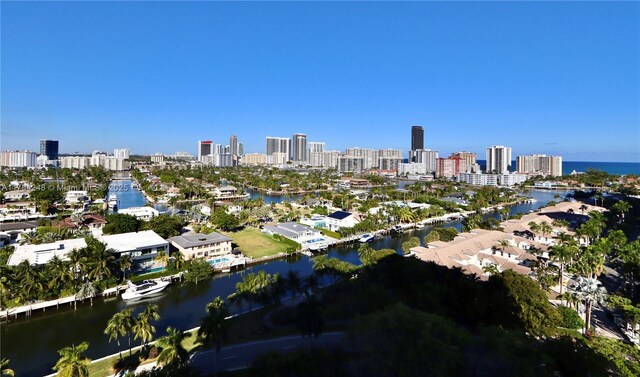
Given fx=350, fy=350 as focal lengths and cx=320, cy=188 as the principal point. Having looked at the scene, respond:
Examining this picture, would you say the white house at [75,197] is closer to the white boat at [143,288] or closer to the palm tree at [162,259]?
the palm tree at [162,259]

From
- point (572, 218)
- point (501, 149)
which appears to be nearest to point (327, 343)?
point (572, 218)

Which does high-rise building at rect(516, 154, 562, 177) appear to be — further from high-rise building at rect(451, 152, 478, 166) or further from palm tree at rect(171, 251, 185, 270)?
palm tree at rect(171, 251, 185, 270)

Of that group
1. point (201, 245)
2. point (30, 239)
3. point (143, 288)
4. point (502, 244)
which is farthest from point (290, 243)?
point (30, 239)

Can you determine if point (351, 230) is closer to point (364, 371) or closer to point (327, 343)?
point (327, 343)

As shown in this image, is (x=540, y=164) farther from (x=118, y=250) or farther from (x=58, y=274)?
(x=58, y=274)

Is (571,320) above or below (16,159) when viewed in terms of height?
below

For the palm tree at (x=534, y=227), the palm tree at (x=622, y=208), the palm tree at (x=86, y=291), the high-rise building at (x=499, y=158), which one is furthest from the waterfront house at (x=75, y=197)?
the high-rise building at (x=499, y=158)

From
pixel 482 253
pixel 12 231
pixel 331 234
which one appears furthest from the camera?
pixel 331 234
